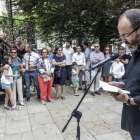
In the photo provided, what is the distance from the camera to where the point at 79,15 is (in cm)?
802

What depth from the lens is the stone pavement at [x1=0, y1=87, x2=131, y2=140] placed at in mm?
3523

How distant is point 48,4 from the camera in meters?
8.09

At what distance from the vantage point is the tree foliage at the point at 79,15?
7.18m

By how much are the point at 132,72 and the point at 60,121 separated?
292 cm

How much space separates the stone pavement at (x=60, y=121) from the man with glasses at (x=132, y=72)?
1787mm

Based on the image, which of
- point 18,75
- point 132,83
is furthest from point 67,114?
point 132,83

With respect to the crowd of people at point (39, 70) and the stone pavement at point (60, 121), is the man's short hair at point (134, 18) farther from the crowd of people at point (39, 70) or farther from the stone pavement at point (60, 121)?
the crowd of people at point (39, 70)

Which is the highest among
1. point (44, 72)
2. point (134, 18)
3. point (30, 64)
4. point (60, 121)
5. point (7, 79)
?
point (134, 18)

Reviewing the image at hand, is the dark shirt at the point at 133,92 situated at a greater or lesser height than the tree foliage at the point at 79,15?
lesser

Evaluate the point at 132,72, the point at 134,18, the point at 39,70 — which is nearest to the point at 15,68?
the point at 39,70

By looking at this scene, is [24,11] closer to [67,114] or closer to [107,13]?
[107,13]

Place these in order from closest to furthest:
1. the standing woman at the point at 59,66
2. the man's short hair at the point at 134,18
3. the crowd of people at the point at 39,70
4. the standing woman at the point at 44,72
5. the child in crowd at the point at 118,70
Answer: the man's short hair at the point at 134,18
the crowd of people at the point at 39,70
the standing woman at the point at 44,72
the standing woman at the point at 59,66
the child in crowd at the point at 118,70

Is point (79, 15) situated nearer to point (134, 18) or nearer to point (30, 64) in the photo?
point (30, 64)

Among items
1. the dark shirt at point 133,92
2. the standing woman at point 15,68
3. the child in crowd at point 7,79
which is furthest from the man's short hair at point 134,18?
the standing woman at point 15,68
